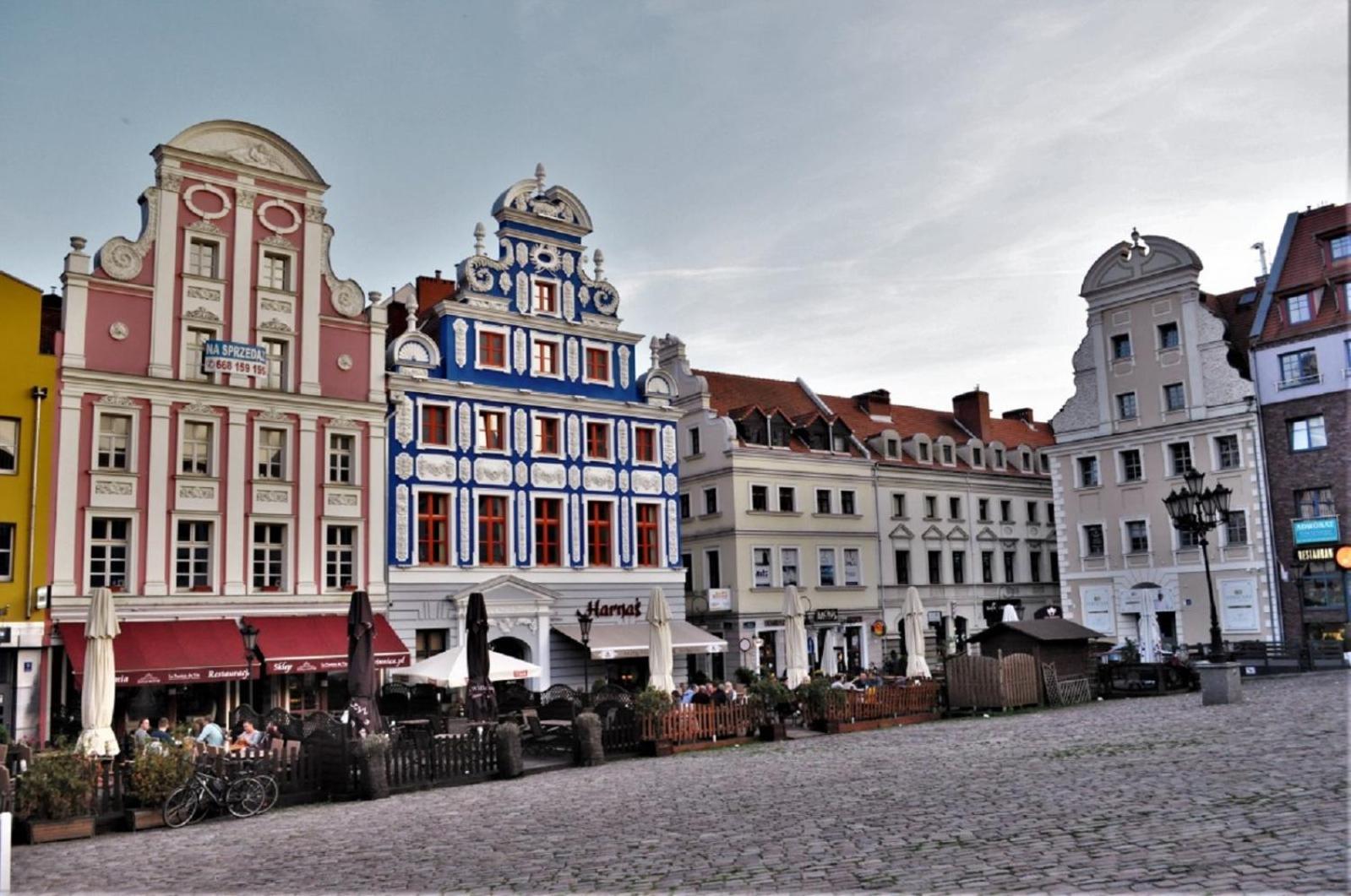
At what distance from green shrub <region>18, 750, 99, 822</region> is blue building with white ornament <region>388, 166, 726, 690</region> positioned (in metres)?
18.9

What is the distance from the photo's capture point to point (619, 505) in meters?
41.2

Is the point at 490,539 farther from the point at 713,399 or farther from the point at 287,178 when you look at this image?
the point at 713,399

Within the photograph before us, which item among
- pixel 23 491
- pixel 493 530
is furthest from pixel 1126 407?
pixel 23 491

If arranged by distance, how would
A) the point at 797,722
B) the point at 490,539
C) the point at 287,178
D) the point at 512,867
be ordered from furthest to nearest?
the point at 490,539 < the point at 287,178 < the point at 797,722 < the point at 512,867

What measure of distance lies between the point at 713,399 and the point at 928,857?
1645 inches

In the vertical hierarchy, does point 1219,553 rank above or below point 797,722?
above

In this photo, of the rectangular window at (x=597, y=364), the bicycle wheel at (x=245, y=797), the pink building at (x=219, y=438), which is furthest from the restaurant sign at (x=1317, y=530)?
the bicycle wheel at (x=245, y=797)

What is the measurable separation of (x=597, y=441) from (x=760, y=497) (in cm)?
1073

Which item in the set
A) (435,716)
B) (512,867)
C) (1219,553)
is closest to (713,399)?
(1219,553)

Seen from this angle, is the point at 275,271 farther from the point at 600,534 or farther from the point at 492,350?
the point at 600,534

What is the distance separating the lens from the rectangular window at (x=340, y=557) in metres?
34.3

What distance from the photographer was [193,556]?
3200 centimetres

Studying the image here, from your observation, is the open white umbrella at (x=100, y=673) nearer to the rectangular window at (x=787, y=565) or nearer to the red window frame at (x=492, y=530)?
the red window frame at (x=492, y=530)

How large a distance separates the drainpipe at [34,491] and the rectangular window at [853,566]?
32135 millimetres
